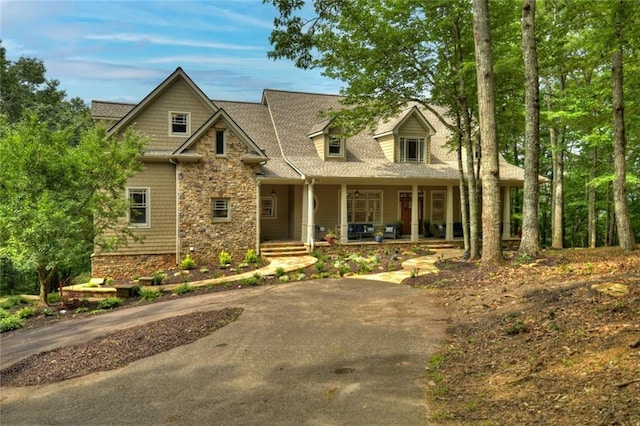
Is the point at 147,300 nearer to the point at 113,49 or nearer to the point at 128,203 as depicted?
the point at 128,203

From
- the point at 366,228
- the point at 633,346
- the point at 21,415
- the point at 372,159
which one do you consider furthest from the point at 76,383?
the point at 372,159

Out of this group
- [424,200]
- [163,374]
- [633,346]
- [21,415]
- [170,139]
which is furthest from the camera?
[424,200]

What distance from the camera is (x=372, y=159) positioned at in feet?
69.5

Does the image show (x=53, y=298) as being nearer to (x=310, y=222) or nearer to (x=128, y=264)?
(x=128, y=264)

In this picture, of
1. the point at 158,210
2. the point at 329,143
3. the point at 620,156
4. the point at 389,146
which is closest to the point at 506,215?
the point at 389,146

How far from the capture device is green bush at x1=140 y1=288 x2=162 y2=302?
1220 cm

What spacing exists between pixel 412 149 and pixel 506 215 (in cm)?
574

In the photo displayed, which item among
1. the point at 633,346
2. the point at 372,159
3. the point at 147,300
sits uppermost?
the point at 372,159

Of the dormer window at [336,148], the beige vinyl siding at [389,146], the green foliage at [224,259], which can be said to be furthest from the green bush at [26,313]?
the beige vinyl siding at [389,146]

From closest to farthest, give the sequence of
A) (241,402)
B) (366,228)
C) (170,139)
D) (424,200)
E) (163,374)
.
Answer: (241,402), (163,374), (170,139), (366,228), (424,200)

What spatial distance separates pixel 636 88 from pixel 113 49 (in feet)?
56.1

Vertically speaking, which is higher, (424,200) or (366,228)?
(424,200)

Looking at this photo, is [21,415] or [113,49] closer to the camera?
[21,415]

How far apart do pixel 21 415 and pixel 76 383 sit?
0.82 meters
